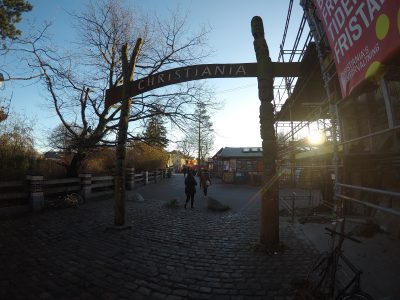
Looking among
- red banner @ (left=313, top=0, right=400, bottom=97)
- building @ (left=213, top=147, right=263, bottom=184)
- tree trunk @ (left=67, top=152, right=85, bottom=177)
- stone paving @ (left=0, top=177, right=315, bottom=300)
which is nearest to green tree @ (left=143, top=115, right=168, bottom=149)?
tree trunk @ (left=67, top=152, right=85, bottom=177)

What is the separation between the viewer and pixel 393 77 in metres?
3.13

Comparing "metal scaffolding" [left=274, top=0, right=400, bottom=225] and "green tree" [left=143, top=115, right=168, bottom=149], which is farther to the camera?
"green tree" [left=143, top=115, right=168, bottom=149]

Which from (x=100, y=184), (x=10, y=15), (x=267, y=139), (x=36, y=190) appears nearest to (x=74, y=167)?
(x=100, y=184)

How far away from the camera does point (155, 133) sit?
54.4ft

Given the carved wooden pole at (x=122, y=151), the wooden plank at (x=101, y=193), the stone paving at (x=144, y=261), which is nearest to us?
the stone paving at (x=144, y=261)

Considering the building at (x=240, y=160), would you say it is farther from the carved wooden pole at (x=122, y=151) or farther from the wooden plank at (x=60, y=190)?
the carved wooden pole at (x=122, y=151)

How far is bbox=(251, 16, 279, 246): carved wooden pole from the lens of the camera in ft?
19.6

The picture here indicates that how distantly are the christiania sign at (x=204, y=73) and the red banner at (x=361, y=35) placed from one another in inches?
124

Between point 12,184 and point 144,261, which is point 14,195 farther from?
point 144,261

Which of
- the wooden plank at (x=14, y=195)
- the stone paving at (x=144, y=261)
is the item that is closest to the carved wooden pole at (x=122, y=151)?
the stone paving at (x=144, y=261)

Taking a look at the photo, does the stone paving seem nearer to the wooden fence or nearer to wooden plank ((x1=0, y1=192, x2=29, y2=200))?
wooden plank ((x1=0, y1=192, x2=29, y2=200))

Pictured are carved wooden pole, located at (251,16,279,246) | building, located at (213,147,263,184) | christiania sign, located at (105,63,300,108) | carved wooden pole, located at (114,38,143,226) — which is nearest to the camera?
carved wooden pole, located at (251,16,279,246)

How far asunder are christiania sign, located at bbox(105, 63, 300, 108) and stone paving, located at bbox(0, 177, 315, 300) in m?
4.17

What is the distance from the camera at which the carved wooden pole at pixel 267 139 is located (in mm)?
5965
